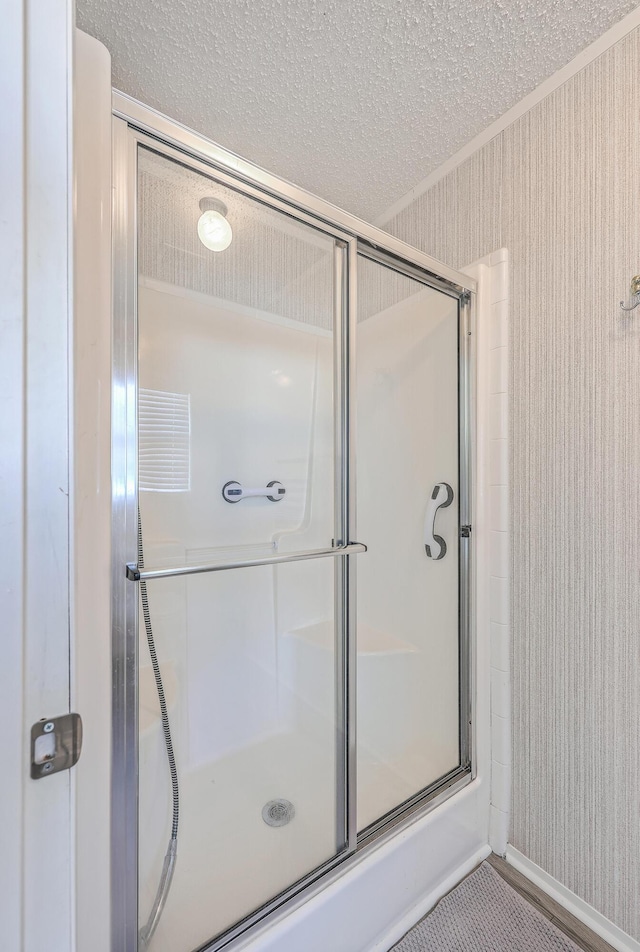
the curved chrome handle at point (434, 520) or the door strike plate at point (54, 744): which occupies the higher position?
the curved chrome handle at point (434, 520)

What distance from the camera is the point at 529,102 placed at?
1.24 metres

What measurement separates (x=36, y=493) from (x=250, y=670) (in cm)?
114

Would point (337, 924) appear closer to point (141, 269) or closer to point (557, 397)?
point (557, 397)

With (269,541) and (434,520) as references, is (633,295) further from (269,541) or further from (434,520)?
(269,541)

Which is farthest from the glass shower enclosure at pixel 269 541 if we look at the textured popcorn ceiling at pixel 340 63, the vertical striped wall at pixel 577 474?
the textured popcorn ceiling at pixel 340 63

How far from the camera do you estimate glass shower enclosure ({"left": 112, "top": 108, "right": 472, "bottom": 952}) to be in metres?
0.84

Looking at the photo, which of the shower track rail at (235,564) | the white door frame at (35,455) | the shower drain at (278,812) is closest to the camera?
the white door frame at (35,455)

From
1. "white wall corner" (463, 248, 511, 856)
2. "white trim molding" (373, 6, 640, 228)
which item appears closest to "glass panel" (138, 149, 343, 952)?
"white wall corner" (463, 248, 511, 856)

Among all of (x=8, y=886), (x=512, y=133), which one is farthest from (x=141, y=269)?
(x=512, y=133)

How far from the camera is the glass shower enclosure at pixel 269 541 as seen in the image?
2.75ft

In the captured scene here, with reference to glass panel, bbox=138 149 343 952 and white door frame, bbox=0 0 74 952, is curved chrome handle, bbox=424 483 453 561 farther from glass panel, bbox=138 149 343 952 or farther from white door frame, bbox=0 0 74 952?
white door frame, bbox=0 0 74 952

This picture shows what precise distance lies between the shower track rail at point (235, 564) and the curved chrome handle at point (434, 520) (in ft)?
1.53

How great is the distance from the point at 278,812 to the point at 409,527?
987 mm

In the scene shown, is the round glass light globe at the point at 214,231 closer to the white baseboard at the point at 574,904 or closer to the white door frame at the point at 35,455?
the white door frame at the point at 35,455
